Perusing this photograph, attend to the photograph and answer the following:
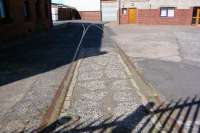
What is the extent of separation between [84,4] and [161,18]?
Answer: 1891 centimetres

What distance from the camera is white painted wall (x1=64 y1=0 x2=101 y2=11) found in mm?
51031

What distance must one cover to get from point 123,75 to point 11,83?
4082 millimetres

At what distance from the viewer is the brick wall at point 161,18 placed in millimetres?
38125

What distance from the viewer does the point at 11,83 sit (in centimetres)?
949

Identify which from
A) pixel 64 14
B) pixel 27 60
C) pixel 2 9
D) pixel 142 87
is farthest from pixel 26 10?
pixel 64 14

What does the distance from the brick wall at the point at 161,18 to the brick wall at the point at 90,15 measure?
1215 centimetres

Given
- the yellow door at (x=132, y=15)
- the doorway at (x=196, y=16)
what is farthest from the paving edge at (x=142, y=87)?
the yellow door at (x=132, y=15)

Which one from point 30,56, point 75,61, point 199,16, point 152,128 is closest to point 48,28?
point 30,56

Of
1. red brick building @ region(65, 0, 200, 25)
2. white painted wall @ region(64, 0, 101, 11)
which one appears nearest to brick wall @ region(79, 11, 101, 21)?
white painted wall @ region(64, 0, 101, 11)

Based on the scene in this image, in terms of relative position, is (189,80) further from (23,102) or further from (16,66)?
(16,66)

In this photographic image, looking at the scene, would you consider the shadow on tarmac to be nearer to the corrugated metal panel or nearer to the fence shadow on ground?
the fence shadow on ground

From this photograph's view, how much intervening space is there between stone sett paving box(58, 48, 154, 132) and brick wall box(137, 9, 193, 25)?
29.4 meters

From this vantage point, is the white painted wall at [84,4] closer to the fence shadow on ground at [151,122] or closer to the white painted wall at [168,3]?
the white painted wall at [168,3]

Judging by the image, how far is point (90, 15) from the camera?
5150cm
